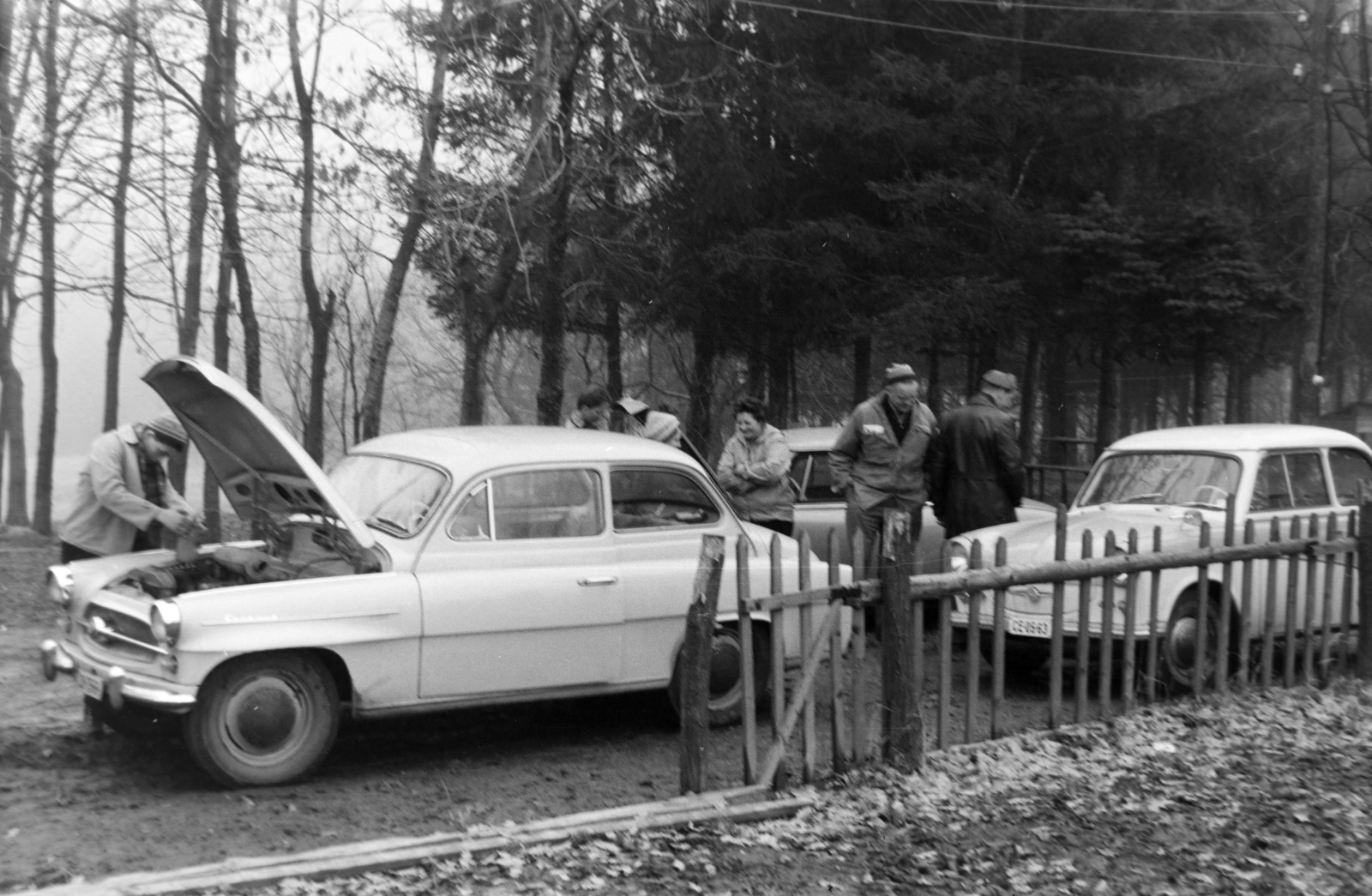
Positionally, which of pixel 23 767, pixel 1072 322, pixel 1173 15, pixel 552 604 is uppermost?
pixel 1173 15

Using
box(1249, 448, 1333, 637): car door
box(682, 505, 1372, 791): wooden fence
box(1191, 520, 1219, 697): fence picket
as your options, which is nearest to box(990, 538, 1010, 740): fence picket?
box(682, 505, 1372, 791): wooden fence

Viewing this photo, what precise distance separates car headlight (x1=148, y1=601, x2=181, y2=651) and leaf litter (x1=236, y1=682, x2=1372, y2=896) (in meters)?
1.70

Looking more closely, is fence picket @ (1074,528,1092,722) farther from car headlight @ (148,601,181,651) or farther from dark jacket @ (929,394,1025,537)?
car headlight @ (148,601,181,651)

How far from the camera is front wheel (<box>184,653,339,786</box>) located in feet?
20.5

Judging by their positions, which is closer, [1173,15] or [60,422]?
[1173,15]

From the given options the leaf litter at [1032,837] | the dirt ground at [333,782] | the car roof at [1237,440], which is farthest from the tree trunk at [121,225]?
the leaf litter at [1032,837]

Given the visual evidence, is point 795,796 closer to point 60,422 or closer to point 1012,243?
point 1012,243

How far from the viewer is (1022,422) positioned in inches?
933

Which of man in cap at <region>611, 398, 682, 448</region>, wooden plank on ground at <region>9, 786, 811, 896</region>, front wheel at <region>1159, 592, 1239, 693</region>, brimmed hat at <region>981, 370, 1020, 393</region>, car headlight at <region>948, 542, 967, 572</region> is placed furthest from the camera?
man in cap at <region>611, 398, 682, 448</region>

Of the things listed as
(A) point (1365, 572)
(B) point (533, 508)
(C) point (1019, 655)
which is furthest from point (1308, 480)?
(B) point (533, 508)

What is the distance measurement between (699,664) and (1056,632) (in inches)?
84.5

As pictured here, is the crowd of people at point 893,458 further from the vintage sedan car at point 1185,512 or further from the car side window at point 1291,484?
the car side window at point 1291,484

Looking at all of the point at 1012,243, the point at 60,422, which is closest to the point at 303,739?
the point at 1012,243

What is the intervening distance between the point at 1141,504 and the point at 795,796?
4605 mm
